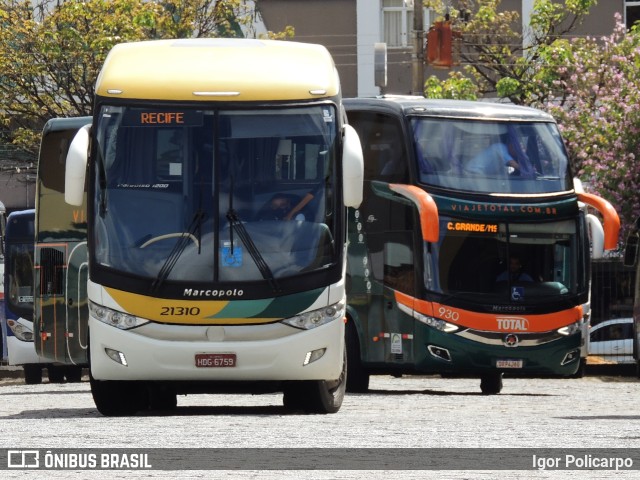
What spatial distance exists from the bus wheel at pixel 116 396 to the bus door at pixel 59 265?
814 cm

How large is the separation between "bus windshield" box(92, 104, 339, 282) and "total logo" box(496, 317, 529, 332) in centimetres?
793

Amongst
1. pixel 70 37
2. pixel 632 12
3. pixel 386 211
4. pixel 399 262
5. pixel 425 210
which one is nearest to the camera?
pixel 425 210

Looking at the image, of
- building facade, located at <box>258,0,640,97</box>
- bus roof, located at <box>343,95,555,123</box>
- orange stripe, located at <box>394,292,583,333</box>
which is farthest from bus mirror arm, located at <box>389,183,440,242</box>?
building facade, located at <box>258,0,640,97</box>

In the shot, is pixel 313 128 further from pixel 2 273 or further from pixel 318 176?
pixel 2 273

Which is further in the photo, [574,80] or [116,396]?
[574,80]

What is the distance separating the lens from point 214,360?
16672mm

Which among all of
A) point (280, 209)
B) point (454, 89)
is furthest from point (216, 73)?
point (454, 89)

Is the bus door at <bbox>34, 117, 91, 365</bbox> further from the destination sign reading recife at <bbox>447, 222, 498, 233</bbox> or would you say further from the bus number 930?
the bus number 930

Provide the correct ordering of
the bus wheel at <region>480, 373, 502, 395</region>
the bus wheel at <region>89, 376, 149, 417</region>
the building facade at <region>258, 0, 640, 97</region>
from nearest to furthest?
the bus wheel at <region>89, 376, 149, 417</region> < the bus wheel at <region>480, 373, 502, 395</region> < the building facade at <region>258, 0, 640, 97</region>

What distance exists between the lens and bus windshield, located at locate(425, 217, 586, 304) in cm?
2464

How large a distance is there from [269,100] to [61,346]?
12.8 m

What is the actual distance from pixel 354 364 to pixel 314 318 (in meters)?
9.33

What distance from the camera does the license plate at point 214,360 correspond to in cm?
1667

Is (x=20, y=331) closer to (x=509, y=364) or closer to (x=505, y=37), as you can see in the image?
(x=509, y=364)
